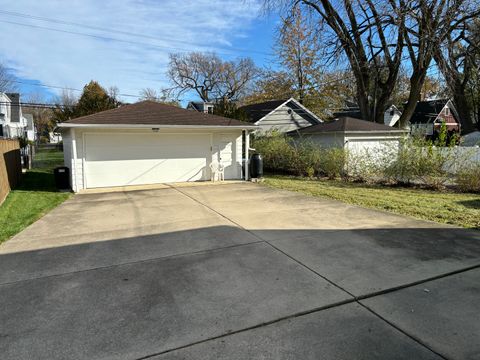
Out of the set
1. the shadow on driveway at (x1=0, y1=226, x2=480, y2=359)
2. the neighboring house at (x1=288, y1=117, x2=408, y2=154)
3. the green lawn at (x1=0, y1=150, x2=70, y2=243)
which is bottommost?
the shadow on driveway at (x1=0, y1=226, x2=480, y2=359)

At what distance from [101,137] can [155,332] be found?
10.2m

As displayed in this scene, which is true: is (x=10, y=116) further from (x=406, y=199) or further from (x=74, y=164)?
(x=406, y=199)

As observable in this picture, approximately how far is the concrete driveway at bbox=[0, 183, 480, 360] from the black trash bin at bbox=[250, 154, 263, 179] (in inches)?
275

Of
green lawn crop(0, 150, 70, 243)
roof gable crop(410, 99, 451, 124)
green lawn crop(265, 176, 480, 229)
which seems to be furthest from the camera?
roof gable crop(410, 99, 451, 124)

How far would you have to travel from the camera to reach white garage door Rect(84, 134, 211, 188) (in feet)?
39.2

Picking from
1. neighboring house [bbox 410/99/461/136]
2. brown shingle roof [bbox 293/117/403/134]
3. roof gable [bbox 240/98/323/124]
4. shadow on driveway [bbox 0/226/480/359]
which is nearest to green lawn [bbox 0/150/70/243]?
shadow on driveway [bbox 0/226/480/359]

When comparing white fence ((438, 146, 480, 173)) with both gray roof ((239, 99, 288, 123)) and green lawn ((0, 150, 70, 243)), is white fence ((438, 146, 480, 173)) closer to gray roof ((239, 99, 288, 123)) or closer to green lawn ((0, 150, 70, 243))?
green lawn ((0, 150, 70, 243))

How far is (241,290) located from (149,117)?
10.2 meters

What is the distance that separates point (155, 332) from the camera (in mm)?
3004

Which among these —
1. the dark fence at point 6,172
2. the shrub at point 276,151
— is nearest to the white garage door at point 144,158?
the dark fence at point 6,172

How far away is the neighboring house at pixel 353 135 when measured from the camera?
15.4m

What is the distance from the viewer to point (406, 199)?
931 cm

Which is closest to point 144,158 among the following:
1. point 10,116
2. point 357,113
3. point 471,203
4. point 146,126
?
point 146,126

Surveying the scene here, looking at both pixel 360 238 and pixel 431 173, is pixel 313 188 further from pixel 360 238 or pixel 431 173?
pixel 360 238
